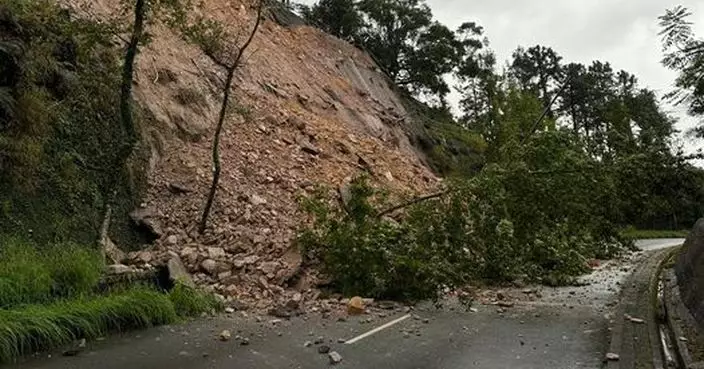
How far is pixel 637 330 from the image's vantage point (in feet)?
25.7

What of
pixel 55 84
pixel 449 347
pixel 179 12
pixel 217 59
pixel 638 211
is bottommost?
pixel 449 347

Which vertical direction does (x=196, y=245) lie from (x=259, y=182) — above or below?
below

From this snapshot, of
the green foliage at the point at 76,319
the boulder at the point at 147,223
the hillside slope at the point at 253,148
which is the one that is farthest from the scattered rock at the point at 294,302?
the boulder at the point at 147,223

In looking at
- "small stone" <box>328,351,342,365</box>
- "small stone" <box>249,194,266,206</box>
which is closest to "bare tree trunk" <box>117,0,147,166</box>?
"small stone" <box>249,194,266,206</box>

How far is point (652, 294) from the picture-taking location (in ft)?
35.4

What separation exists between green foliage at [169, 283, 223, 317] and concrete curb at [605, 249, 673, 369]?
5.31 metres

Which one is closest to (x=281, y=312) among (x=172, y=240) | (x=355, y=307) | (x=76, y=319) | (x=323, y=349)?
(x=355, y=307)

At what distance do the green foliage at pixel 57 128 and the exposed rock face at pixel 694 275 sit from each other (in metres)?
8.35

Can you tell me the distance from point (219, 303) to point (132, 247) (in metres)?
2.67

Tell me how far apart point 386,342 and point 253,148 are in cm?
942

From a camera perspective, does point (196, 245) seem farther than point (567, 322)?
Yes

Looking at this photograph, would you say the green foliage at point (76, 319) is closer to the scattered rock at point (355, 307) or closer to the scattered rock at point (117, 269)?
the scattered rock at point (117, 269)

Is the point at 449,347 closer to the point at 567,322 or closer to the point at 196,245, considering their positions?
the point at 567,322

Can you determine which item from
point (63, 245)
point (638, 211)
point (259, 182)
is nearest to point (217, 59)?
point (259, 182)
